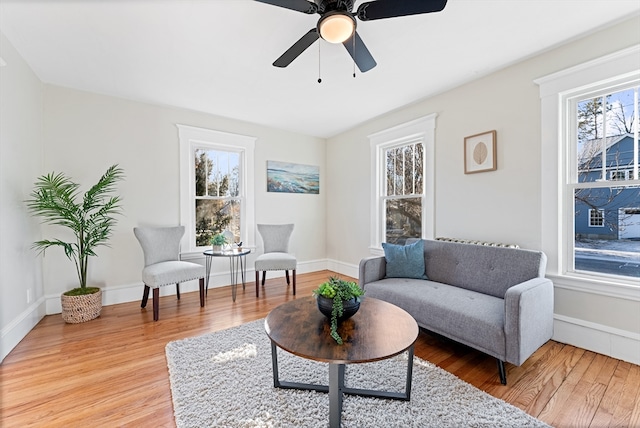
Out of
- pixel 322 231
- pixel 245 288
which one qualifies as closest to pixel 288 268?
pixel 245 288

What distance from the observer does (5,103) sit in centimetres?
229

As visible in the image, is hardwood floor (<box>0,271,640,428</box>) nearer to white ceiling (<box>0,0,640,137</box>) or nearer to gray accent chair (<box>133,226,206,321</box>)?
gray accent chair (<box>133,226,206,321</box>)

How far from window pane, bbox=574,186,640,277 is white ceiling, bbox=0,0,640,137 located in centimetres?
135

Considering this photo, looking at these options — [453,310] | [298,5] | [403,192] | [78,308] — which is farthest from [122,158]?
[453,310]

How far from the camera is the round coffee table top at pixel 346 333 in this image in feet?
4.28

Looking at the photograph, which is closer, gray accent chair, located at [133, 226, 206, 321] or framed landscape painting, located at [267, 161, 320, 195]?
gray accent chair, located at [133, 226, 206, 321]

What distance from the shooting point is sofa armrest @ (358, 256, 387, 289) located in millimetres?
2855

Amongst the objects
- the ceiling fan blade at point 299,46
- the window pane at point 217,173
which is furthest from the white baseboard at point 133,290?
the ceiling fan blade at point 299,46

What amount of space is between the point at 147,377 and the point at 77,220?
6.41 ft

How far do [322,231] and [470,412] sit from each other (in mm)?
3873

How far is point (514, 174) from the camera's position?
8.82 feet

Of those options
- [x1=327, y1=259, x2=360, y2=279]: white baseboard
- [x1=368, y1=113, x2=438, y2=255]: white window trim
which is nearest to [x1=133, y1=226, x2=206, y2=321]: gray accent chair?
[x1=327, y1=259, x2=360, y2=279]: white baseboard

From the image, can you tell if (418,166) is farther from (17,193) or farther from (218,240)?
(17,193)

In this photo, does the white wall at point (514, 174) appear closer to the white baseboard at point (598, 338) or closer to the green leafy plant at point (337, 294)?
the white baseboard at point (598, 338)
